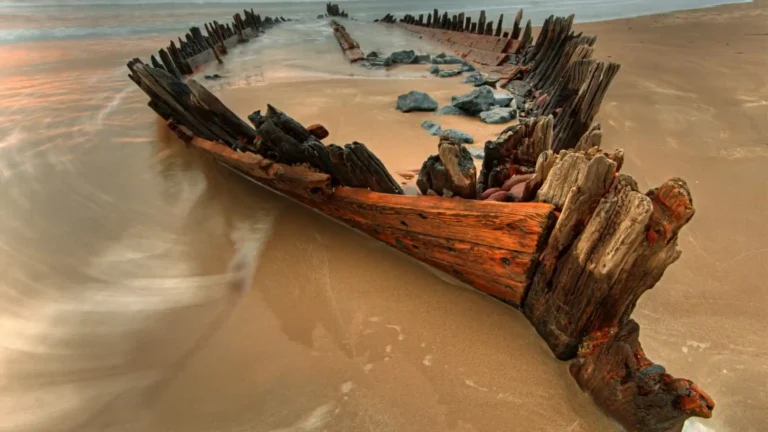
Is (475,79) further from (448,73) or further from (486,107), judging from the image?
(486,107)

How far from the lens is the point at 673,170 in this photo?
13.1ft

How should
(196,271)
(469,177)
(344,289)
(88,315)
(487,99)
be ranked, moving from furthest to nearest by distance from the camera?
(487,99), (196,271), (344,289), (88,315), (469,177)

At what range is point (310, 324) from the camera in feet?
7.71

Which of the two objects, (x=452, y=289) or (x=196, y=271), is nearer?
(x=452, y=289)

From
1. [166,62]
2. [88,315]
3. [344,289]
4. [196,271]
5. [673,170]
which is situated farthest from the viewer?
[166,62]

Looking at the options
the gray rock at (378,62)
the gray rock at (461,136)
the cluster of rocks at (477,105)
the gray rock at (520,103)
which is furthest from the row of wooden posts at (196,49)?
the gray rock at (520,103)

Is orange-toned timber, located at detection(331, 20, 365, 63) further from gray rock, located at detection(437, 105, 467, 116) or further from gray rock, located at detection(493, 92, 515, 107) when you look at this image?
gray rock, located at detection(493, 92, 515, 107)

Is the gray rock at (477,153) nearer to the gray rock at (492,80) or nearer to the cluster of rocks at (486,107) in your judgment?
the cluster of rocks at (486,107)

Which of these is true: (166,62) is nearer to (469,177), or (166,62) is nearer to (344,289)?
(344,289)

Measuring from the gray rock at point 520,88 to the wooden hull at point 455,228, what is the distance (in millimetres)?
4600

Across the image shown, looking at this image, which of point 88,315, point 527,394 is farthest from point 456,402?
point 88,315

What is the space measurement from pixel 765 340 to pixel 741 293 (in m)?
0.39

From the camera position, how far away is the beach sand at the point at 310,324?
1.90m

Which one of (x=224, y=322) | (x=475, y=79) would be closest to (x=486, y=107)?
(x=475, y=79)
